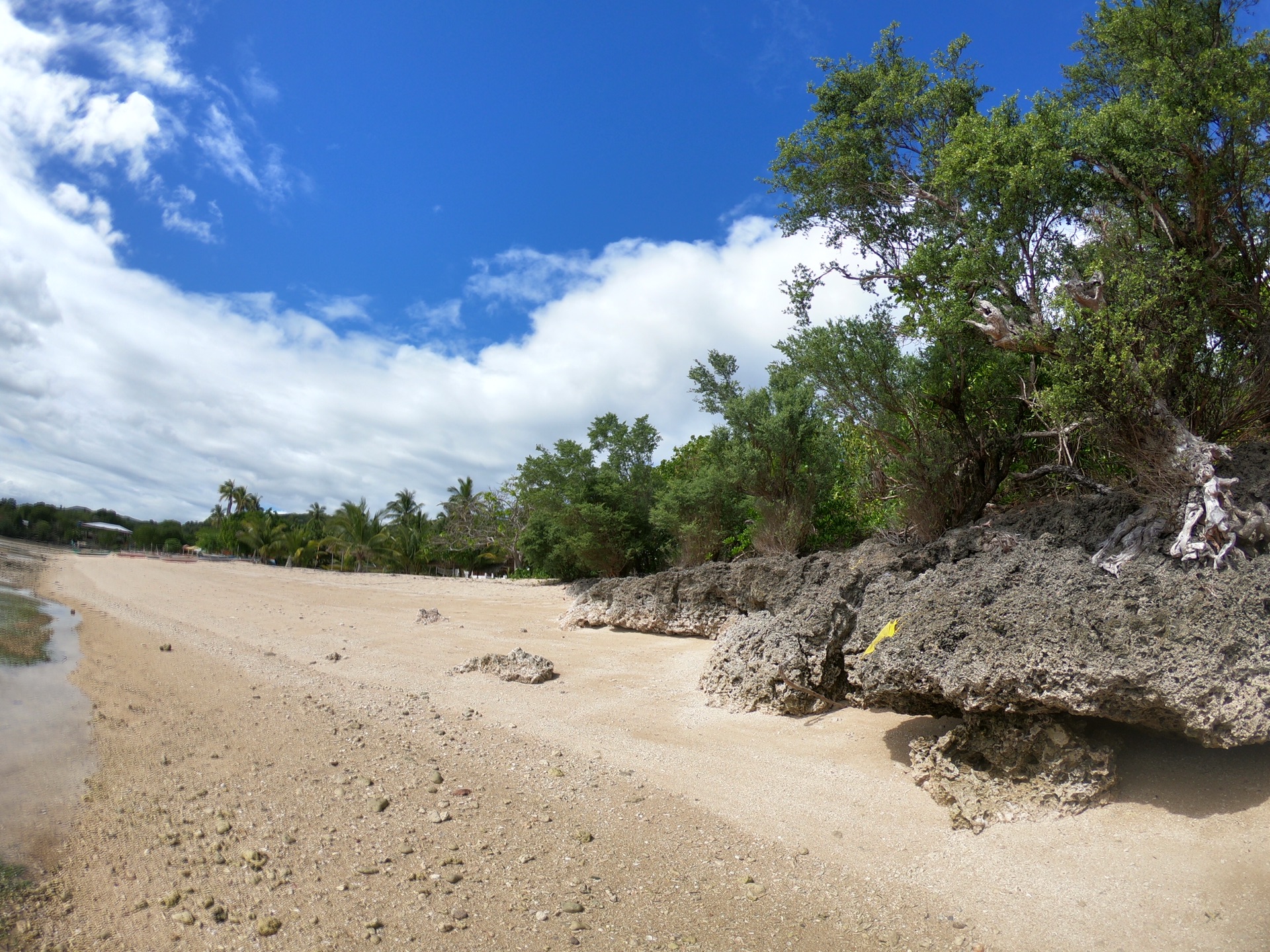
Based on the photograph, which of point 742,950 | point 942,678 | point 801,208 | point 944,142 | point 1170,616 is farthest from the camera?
point 801,208

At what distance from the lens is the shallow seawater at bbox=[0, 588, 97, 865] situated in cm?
464

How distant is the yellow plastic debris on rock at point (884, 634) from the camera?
19.0 feet

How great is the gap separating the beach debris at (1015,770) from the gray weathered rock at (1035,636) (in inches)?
7.3

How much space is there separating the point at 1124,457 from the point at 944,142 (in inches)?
223

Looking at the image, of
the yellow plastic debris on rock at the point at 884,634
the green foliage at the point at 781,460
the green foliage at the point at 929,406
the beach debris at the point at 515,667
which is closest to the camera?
the yellow plastic debris on rock at the point at 884,634

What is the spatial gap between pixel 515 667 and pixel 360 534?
48.8 m

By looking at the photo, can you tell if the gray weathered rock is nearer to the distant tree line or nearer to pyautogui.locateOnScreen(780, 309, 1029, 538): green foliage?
pyautogui.locateOnScreen(780, 309, 1029, 538): green foliage

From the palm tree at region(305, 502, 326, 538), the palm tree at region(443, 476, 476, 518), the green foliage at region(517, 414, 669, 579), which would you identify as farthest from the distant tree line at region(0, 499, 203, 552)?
the green foliage at region(517, 414, 669, 579)

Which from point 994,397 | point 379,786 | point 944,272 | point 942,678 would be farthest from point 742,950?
point 994,397

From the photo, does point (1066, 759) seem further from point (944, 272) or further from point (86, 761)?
point (86, 761)

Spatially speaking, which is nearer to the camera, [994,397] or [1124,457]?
[1124,457]

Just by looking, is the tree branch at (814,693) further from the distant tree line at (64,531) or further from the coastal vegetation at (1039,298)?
the distant tree line at (64,531)

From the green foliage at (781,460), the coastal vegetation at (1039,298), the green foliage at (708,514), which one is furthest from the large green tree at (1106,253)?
the green foliage at (708,514)

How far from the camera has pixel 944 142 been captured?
9.92 metres
